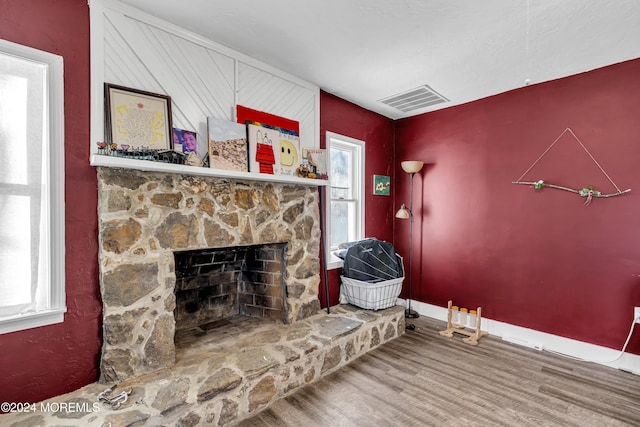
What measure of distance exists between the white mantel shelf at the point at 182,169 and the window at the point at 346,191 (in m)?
0.94

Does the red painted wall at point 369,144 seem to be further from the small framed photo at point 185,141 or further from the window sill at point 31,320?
the window sill at point 31,320

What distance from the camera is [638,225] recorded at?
248 centimetres

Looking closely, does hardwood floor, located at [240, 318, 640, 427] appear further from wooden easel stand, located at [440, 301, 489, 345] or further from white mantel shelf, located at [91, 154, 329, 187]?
white mantel shelf, located at [91, 154, 329, 187]

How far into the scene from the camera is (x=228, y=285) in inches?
123

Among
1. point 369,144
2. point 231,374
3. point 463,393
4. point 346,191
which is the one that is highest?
point 369,144

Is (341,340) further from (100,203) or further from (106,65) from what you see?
(106,65)

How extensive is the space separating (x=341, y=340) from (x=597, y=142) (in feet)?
9.21

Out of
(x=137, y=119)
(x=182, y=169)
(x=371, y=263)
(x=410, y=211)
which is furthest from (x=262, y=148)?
(x=410, y=211)

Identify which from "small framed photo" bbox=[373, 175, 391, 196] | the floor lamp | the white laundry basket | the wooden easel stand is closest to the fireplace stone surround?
the white laundry basket

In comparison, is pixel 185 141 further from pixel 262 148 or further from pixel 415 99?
pixel 415 99

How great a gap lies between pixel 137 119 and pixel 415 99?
2.73 metres

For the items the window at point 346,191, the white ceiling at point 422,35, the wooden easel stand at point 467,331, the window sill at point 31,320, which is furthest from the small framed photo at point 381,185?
the window sill at point 31,320

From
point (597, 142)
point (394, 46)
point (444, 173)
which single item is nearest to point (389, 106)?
point (444, 173)

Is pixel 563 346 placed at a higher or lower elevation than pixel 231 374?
lower
